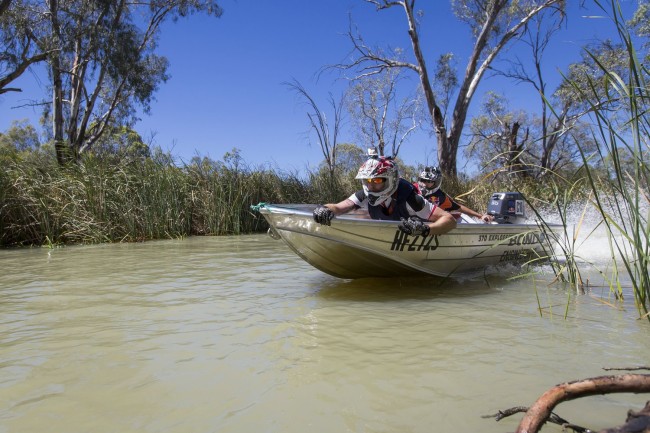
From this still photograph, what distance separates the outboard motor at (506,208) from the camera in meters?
6.39

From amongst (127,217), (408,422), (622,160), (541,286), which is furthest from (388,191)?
(127,217)

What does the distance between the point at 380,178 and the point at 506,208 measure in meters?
3.08

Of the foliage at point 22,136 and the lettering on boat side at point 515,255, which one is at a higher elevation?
the foliage at point 22,136

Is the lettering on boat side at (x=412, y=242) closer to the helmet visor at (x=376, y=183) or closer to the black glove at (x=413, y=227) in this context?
the black glove at (x=413, y=227)

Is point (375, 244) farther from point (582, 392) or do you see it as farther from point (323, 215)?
point (582, 392)

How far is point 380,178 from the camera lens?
432cm

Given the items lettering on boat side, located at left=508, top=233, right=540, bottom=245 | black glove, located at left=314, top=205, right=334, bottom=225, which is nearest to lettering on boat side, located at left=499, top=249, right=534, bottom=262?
lettering on boat side, located at left=508, top=233, right=540, bottom=245

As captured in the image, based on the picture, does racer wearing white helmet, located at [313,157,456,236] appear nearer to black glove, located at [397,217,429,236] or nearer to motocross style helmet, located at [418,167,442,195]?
black glove, located at [397,217,429,236]

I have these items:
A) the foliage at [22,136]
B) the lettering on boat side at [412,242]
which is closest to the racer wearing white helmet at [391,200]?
the lettering on boat side at [412,242]

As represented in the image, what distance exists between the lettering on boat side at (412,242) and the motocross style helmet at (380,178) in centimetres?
54

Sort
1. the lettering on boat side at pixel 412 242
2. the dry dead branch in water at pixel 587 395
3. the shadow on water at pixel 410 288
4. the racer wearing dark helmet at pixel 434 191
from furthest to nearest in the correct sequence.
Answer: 1. the racer wearing dark helmet at pixel 434 191
2. the lettering on boat side at pixel 412 242
3. the shadow on water at pixel 410 288
4. the dry dead branch in water at pixel 587 395

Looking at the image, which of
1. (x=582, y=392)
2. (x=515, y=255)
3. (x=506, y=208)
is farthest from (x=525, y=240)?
(x=582, y=392)

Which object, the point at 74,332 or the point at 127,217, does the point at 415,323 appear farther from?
the point at 127,217

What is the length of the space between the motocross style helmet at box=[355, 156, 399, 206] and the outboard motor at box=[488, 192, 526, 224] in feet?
8.70
